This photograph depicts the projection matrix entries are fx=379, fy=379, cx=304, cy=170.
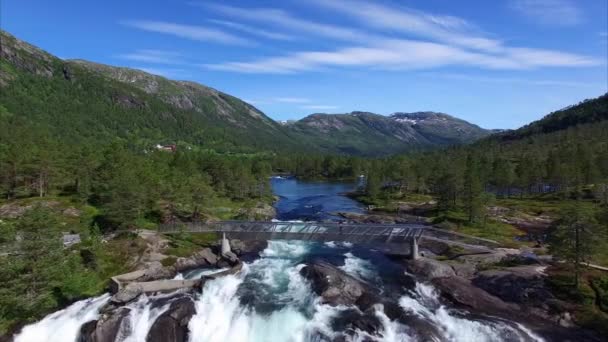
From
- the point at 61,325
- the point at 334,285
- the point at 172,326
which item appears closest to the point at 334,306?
the point at 334,285

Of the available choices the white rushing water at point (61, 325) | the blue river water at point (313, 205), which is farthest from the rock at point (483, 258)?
the white rushing water at point (61, 325)

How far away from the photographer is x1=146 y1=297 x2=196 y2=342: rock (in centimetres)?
4431

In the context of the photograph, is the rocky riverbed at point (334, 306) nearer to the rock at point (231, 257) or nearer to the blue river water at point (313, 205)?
the rock at point (231, 257)

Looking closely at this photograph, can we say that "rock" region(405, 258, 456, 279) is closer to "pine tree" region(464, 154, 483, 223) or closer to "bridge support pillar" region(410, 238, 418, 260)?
"bridge support pillar" region(410, 238, 418, 260)

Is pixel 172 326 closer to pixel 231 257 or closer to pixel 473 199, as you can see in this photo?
pixel 231 257

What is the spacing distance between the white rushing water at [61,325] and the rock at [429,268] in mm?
45509

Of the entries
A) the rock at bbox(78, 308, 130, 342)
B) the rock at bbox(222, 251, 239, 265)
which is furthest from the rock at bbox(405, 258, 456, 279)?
the rock at bbox(78, 308, 130, 342)

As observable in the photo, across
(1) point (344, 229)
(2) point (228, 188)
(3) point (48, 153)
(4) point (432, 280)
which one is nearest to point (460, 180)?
(1) point (344, 229)

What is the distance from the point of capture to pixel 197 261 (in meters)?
66.3

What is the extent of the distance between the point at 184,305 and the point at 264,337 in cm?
1181

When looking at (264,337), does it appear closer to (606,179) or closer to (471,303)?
(471,303)

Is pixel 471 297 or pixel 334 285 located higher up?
pixel 334 285

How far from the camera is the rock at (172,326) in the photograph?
145ft

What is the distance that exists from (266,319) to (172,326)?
11147mm
